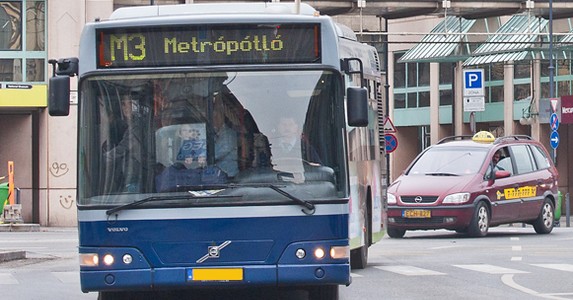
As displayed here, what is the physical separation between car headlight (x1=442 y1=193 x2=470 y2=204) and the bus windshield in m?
13.0

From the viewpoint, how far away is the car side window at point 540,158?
26.2 m

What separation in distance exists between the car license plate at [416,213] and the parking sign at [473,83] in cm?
1056

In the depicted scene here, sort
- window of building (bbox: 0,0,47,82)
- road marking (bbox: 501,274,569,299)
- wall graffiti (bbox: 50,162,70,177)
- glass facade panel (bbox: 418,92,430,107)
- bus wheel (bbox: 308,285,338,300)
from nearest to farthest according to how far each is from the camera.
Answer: bus wheel (bbox: 308,285,338,300)
road marking (bbox: 501,274,569,299)
window of building (bbox: 0,0,47,82)
wall graffiti (bbox: 50,162,70,177)
glass facade panel (bbox: 418,92,430,107)

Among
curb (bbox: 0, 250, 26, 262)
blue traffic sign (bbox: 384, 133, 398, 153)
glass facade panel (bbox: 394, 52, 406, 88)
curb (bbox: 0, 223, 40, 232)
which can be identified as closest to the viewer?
curb (bbox: 0, 250, 26, 262)

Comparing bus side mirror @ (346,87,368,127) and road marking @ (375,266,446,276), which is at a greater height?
bus side mirror @ (346,87,368,127)

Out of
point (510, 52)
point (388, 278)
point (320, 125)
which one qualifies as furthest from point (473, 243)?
point (510, 52)

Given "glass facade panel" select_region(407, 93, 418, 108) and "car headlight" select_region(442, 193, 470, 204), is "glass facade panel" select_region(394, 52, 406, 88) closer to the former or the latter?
"glass facade panel" select_region(407, 93, 418, 108)

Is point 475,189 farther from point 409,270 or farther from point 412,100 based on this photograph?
point 412,100

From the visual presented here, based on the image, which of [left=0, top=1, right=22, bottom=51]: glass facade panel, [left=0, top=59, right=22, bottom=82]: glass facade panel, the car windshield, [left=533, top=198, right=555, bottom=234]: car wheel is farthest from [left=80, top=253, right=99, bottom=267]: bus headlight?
[left=0, top=1, right=22, bottom=51]: glass facade panel

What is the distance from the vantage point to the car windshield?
24516 mm

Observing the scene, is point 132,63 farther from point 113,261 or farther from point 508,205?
point 508,205

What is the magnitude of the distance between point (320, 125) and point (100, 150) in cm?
179

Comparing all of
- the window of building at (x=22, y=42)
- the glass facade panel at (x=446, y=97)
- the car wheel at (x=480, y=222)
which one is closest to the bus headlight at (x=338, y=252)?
the car wheel at (x=480, y=222)

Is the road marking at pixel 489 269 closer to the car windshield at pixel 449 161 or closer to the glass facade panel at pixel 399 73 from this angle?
the car windshield at pixel 449 161
